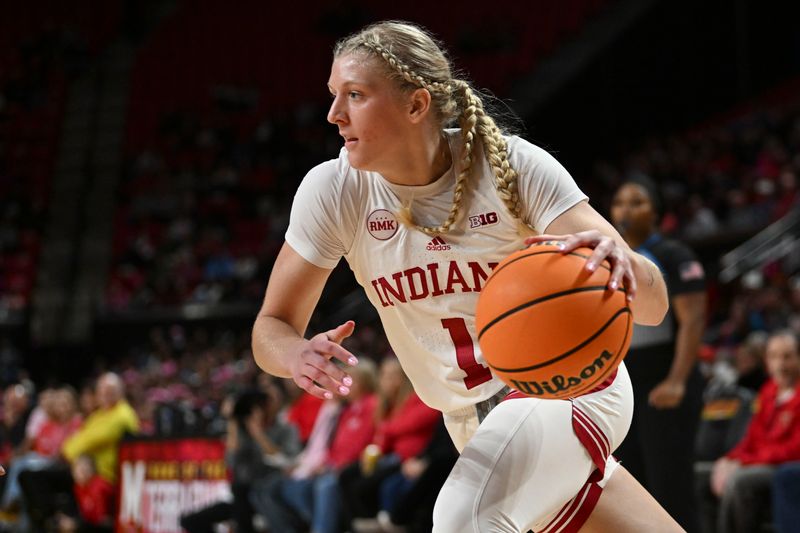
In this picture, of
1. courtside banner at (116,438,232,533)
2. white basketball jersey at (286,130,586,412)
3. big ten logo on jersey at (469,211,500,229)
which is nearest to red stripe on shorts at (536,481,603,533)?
white basketball jersey at (286,130,586,412)

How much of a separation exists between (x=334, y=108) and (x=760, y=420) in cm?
404

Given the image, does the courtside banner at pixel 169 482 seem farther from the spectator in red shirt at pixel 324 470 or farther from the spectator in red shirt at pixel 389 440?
the spectator in red shirt at pixel 389 440

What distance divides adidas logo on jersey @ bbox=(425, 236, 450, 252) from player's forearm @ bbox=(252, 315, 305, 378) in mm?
441

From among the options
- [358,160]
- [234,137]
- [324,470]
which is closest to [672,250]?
[358,160]

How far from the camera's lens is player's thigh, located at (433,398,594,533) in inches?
104

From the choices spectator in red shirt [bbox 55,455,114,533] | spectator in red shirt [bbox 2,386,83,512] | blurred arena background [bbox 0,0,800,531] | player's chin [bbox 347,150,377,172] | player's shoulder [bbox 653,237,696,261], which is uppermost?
blurred arena background [bbox 0,0,800,531]

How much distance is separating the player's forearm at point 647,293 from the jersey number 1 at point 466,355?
1.51 ft

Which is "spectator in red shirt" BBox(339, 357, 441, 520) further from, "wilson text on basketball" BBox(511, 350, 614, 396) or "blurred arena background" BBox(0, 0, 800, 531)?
"blurred arena background" BBox(0, 0, 800, 531)

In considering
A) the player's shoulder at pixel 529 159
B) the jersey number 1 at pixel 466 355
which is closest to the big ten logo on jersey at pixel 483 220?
the player's shoulder at pixel 529 159

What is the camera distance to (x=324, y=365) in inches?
99.7

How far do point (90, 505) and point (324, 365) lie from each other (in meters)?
7.52

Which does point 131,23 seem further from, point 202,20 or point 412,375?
point 412,375

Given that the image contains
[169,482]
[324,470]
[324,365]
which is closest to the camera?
[324,365]

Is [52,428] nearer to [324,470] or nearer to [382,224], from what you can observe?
[324,470]
